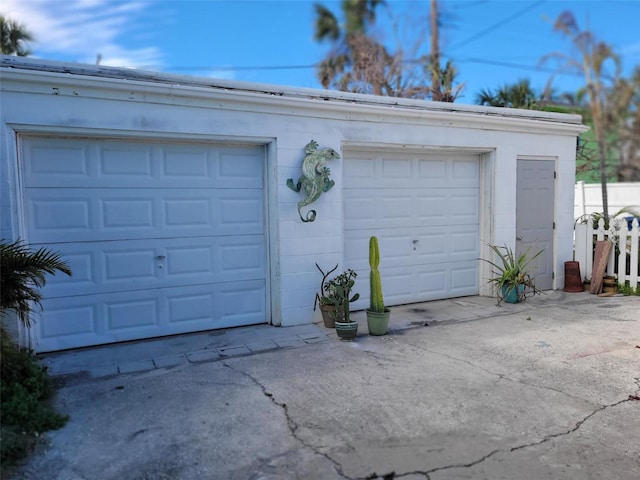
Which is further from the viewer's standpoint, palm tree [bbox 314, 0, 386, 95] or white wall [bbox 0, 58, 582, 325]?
palm tree [bbox 314, 0, 386, 95]

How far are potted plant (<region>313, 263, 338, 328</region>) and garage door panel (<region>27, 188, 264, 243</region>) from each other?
1.02 metres

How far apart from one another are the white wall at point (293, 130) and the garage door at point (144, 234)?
0.23 metres

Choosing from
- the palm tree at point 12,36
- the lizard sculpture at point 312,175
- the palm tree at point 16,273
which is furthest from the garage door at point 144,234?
the palm tree at point 12,36

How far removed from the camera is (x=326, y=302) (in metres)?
6.00

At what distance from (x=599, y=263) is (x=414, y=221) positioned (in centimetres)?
323

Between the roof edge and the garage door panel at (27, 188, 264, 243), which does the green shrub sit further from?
the roof edge

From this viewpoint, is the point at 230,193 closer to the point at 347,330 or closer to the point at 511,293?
the point at 347,330

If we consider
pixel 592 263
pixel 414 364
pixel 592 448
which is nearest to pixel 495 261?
pixel 592 263

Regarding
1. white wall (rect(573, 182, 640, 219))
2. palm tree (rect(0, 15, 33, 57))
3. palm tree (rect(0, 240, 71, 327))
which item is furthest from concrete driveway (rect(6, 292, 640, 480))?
palm tree (rect(0, 15, 33, 57))

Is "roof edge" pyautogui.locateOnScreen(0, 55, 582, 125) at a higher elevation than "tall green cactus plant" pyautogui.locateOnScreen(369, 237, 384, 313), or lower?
higher

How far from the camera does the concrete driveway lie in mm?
3033

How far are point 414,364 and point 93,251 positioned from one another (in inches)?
137

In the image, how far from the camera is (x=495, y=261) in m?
7.77

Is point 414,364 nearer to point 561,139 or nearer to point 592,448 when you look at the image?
point 592,448
